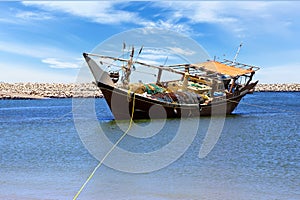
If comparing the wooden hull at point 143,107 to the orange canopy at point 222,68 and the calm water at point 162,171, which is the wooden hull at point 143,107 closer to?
the orange canopy at point 222,68

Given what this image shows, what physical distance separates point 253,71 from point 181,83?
6.74 m

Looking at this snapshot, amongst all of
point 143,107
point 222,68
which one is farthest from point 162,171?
point 222,68

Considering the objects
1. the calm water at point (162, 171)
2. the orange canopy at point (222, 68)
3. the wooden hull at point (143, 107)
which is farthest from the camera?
the orange canopy at point (222, 68)

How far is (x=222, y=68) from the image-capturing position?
115 ft

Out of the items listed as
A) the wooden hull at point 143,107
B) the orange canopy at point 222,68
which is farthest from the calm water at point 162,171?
the orange canopy at point 222,68

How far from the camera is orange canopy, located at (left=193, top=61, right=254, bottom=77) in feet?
111

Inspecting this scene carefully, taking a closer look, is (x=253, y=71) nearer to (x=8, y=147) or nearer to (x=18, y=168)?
(x=8, y=147)

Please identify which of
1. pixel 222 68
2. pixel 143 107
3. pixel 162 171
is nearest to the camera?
pixel 162 171

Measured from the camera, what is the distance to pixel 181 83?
3388cm

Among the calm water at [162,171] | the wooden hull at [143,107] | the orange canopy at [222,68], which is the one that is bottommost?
the calm water at [162,171]

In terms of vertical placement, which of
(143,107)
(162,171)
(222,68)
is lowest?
(162,171)

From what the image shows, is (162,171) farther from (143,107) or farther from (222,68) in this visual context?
(222,68)

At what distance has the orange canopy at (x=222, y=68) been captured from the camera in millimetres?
33700

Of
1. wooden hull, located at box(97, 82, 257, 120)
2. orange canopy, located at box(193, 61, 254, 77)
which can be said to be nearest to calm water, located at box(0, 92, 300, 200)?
wooden hull, located at box(97, 82, 257, 120)
